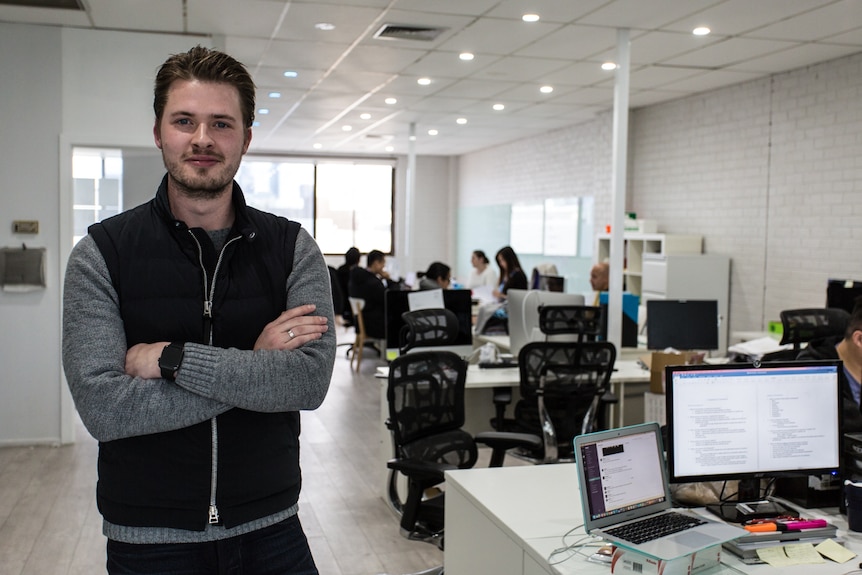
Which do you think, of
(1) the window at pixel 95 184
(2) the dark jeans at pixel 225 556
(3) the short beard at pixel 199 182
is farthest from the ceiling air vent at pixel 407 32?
(2) the dark jeans at pixel 225 556

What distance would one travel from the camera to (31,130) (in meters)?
6.52

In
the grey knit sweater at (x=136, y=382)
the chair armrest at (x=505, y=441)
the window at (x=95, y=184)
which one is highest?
the window at (x=95, y=184)

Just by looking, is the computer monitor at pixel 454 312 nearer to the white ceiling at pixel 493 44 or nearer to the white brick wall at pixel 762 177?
the white ceiling at pixel 493 44

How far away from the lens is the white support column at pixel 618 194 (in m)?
6.71

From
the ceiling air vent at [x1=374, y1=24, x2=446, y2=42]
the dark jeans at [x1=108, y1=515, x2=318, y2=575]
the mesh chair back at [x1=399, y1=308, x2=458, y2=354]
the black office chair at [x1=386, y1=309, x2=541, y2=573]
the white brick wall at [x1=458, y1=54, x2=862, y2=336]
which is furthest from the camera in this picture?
the white brick wall at [x1=458, y1=54, x2=862, y2=336]

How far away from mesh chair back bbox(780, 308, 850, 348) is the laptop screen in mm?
3705

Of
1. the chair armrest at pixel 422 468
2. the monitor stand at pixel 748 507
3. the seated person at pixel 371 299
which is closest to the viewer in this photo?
the monitor stand at pixel 748 507

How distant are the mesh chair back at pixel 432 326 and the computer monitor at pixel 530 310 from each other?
119cm

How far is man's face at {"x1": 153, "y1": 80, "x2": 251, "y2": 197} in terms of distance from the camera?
61.5 inches

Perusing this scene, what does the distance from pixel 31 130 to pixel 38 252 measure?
947 millimetres

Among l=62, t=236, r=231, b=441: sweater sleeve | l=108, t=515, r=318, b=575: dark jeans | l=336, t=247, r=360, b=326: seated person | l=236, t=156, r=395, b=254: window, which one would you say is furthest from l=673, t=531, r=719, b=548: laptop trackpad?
l=236, t=156, r=395, b=254: window

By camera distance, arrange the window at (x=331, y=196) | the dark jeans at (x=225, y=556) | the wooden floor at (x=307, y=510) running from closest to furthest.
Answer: the dark jeans at (x=225, y=556)
the wooden floor at (x=307, y=510)
the window at (x=331, y=196)

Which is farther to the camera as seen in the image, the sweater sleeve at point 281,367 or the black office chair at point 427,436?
the black office chair at point 427,436

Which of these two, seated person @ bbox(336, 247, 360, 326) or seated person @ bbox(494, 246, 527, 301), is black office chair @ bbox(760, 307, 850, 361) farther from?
seated person @ bbox(336, 247, 360, 326)
